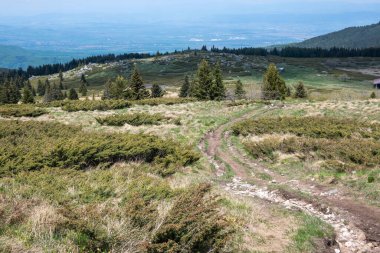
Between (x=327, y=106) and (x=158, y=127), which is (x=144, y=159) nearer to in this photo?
(x=158, y=127)

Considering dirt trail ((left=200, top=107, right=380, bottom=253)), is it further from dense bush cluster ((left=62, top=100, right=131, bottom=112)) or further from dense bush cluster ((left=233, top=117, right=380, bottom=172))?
dense bush cluster ((left=62, top=100, right=131, bottom=112))

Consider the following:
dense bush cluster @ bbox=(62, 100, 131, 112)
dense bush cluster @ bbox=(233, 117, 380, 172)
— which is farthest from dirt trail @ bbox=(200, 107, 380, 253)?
dense bush cluster @ bbox=(62, 100, 131, 112)

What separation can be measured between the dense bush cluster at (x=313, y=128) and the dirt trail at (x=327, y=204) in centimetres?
550

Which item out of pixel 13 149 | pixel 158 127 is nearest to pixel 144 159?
pixel 13 149

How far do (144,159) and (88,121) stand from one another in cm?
1848

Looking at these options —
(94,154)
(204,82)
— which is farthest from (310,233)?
(204,82)

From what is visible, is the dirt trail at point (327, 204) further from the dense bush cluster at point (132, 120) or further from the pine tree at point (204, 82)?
the pine tree at point (204, 82)

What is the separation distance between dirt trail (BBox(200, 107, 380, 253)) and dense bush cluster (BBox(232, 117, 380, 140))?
5499 mm

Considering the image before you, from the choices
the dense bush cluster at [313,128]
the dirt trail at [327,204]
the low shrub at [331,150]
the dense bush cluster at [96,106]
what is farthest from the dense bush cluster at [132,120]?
the dense bush cluster at [96,106]

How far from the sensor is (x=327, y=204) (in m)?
12.3

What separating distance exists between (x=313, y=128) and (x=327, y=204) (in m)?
12.3

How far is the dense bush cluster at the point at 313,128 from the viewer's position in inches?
885

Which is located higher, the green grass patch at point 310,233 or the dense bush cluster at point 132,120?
the green grass patch at point 310,233

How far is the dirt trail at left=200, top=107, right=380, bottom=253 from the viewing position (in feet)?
32.1
